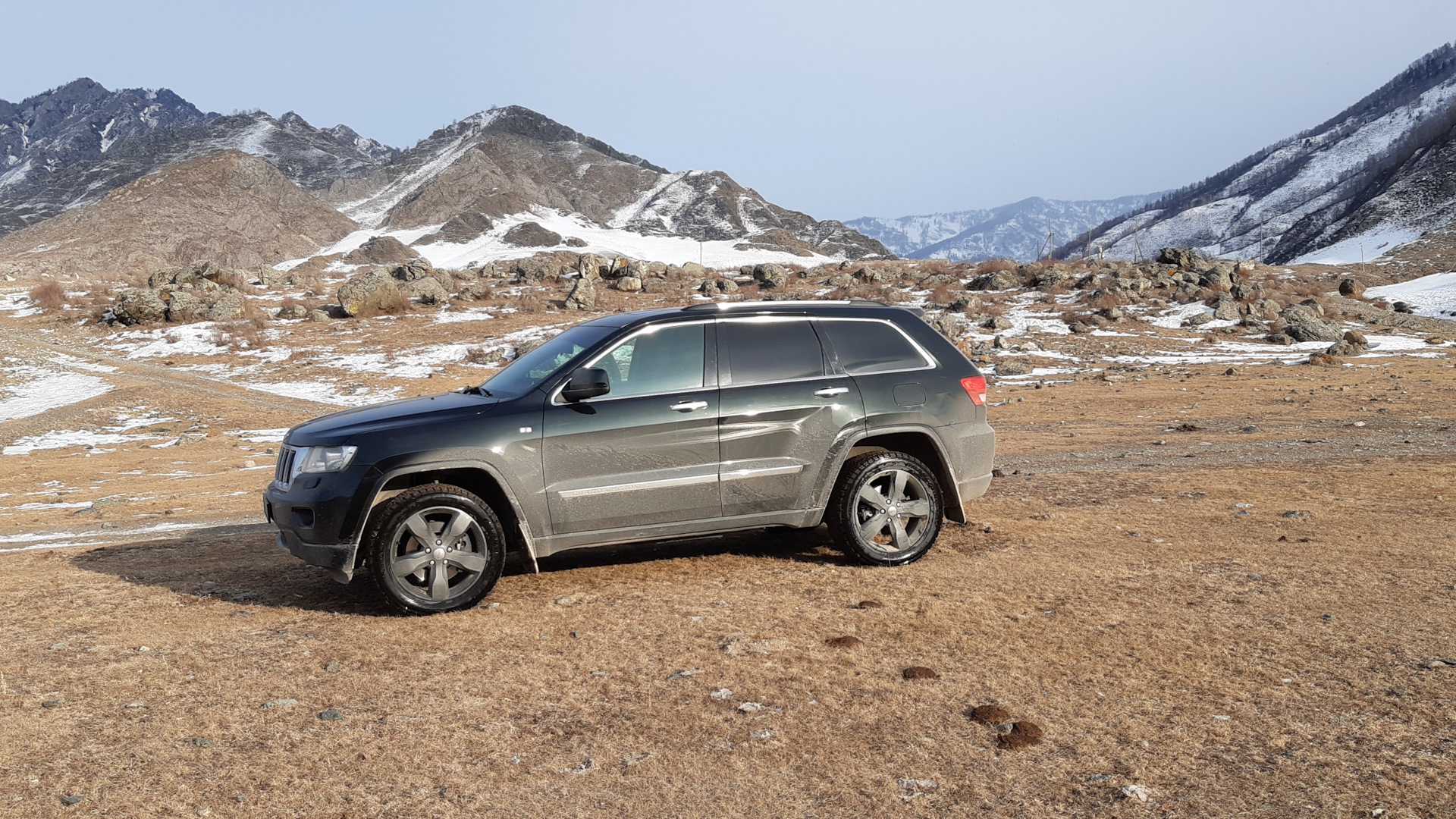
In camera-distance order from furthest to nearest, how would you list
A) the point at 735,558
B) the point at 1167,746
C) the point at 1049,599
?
the point at 735,558 < the point at 1049,599 < the point at 1167,746

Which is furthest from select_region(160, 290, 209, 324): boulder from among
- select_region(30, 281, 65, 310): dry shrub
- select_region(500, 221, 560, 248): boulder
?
select_region(500, 221, 560, 248): boulder

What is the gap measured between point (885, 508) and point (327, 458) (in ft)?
11.5

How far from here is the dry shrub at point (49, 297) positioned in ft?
127

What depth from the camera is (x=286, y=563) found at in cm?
708

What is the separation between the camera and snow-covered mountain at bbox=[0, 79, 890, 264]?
101438mm

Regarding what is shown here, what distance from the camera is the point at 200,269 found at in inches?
1667

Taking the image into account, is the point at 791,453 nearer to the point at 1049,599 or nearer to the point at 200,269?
the point at 1049,599

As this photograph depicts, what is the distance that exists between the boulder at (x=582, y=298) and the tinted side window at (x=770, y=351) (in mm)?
28698

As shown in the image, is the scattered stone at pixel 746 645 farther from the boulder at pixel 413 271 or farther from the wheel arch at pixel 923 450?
the boulder at pixel 413 271

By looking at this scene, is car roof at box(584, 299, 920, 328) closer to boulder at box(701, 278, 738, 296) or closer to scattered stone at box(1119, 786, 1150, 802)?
scattered stone at box(1119, 786, 1150, 802)

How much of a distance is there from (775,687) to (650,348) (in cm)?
260

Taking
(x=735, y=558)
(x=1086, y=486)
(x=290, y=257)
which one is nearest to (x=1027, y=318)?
(x=1086, y=486)

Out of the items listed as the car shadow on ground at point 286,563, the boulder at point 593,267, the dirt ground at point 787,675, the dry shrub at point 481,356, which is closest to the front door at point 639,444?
the dirt ground at point 787,675

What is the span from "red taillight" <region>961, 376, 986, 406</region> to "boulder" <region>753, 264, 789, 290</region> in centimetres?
3383
